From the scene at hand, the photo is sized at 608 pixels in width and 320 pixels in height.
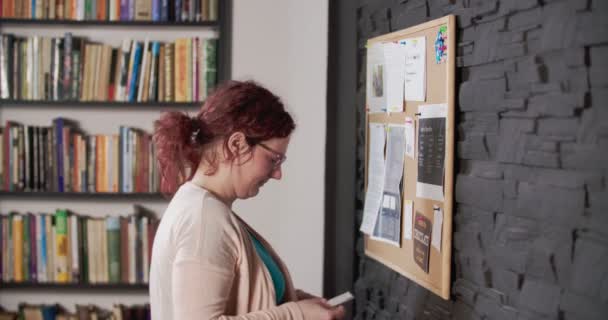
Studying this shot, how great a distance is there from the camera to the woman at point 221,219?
4.82ft

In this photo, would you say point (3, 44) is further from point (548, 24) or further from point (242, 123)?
point (548, 24)

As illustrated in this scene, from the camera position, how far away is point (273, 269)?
65.2 inches

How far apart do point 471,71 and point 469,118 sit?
0.12 m

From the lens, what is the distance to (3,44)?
3.41m

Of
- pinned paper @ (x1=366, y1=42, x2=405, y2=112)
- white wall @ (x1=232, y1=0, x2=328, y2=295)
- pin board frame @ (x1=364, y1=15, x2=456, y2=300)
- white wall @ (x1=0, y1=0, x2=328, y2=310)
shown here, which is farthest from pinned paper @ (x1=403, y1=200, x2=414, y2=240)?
white wall @ (x1=0, y1=0, x2=328, y2=310)

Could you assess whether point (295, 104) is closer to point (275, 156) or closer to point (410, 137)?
point (410, 137)

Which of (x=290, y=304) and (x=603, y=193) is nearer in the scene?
(x=603, y=193)

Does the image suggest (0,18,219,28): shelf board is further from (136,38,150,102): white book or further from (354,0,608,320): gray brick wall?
(354,0,608,320): gray brick wall

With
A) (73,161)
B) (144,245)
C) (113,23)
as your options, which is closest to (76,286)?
(144,245)

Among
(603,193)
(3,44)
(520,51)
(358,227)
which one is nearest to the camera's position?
(603,193)

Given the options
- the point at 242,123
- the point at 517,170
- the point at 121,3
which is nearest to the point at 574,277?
the point at 517,170

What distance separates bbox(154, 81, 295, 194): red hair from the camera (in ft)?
5.28

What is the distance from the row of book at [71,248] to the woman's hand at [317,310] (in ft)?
6.39

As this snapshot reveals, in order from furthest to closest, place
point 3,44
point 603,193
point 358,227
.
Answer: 1. point 3,44
2. point 358,227
3. point 603,193
